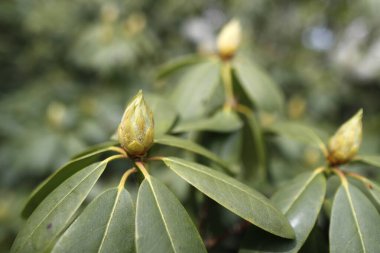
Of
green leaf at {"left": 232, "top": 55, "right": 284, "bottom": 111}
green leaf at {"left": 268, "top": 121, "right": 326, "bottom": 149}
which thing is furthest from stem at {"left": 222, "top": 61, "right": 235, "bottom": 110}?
green leaf at {"left": 268, "top": 121, "right": 326, "bottom": 149}

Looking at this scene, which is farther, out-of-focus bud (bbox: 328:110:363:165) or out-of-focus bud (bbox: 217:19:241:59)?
out-of-focus bud (bbox: 217:19:241:59)

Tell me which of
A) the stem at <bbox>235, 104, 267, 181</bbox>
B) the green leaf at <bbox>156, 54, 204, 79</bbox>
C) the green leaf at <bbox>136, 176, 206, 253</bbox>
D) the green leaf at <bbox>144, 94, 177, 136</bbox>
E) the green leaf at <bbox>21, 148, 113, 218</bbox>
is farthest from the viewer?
the green leaf at <bbox>156, 54, 204, 79</bbox>

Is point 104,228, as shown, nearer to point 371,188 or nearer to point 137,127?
point 137,127

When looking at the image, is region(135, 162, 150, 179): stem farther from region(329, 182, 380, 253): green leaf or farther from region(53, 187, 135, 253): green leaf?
region(329, 182, 380, 253): green leaf

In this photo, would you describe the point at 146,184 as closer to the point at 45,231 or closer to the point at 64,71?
the point at 45,231

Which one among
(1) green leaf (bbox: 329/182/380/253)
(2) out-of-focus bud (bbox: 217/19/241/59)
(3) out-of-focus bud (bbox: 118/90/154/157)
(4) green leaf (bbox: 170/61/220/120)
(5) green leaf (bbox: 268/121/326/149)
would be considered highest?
(2) out-of-focus bud (bbox: 217/19/241/59)

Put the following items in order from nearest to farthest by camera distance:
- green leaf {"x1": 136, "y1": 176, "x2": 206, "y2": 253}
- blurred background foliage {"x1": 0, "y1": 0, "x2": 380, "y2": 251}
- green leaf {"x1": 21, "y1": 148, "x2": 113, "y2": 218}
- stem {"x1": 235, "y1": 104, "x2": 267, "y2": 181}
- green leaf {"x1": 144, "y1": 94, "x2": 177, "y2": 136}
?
green leaf {"x1": 136, "y1": 176, "x2": 206, "y2": 253}
green leaf {"x1": 21, "y1": 148, "x2": 113, "y2": 218}
green leaf {"x1": 144, "y1": 94, "x2": 177, "y2": 136}
stem {"x1": 235, "y1": 104, "x2": 267, "y2": 181}
blurred background foliage {"x1": 0, "y1": 0, "x2": 380, "y2": 251}
